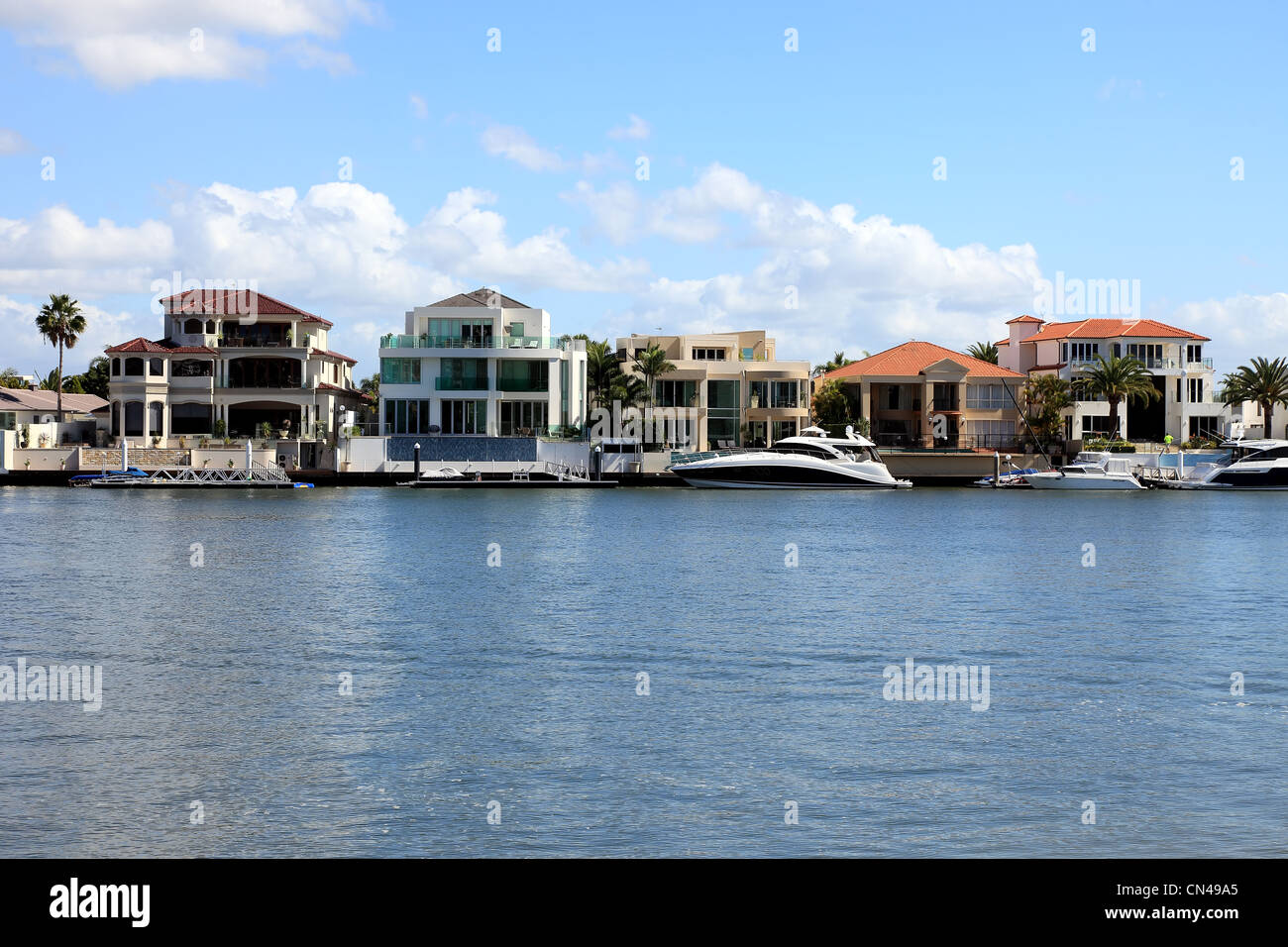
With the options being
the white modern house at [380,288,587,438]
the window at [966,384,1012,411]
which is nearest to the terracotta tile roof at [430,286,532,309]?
the white modern house at [380,288,587,438]

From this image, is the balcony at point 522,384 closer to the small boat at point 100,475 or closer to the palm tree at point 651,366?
the palm tree at point 651,366

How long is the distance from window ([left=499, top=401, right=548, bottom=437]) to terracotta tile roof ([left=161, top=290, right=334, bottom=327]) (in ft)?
59.5

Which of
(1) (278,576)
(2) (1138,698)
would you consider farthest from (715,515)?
(2) (1138,698)

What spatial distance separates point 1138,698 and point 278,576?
29.4 m

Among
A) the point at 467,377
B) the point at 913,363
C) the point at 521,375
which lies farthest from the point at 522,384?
the point at 913,363

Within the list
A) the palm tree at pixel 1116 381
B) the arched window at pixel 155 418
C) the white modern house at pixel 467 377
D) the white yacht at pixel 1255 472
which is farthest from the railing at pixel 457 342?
the white yacht at pixel 1255 472

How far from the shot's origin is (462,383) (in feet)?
340

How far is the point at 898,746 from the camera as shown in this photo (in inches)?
795

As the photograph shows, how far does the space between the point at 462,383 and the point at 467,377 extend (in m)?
0.62

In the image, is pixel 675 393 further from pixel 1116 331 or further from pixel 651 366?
pixel 1116 331

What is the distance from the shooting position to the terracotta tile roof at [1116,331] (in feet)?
406

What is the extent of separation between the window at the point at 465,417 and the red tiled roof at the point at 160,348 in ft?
60.5

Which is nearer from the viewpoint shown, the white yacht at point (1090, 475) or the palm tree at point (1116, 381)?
the white yacht at point (1090, 475)
